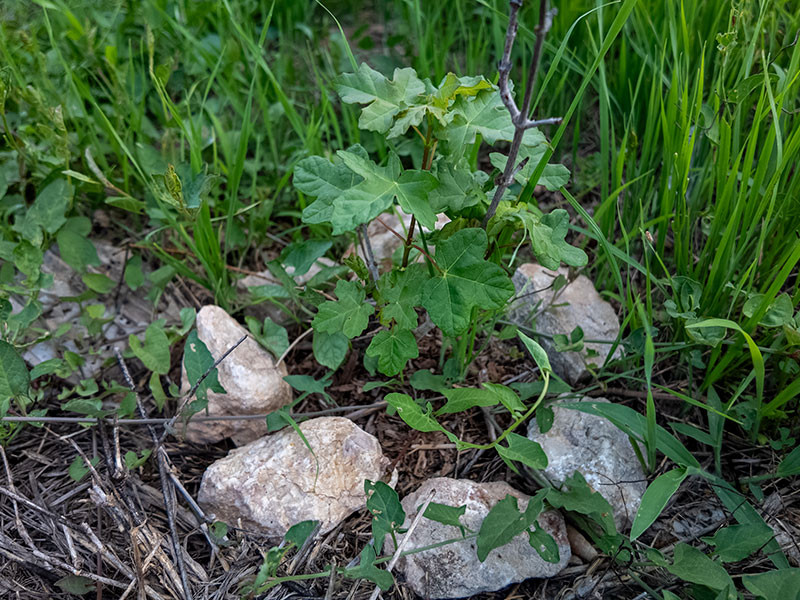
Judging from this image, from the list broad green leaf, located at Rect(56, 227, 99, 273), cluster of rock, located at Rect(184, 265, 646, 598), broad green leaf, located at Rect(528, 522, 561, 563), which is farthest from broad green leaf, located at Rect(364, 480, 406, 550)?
broad green leaf, located at Rect(56, 227, 99, 273)

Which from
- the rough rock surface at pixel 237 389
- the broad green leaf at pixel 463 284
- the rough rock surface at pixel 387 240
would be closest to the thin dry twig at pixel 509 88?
the broad green leaf at pixel 463 284

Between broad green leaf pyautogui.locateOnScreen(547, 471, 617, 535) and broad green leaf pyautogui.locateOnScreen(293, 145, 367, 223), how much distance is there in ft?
2.52

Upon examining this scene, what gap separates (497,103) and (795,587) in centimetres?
107

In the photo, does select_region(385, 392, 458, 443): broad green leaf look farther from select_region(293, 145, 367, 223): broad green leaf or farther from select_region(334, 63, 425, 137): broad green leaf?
select_region(334, 63, 425, 137): broad green leaf

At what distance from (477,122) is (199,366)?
84cm

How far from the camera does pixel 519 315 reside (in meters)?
1.77

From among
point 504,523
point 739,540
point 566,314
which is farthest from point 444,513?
point 566,314

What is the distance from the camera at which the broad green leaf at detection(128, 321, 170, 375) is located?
1627 mm

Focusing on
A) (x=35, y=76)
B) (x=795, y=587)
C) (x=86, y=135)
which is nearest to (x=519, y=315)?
(x=795, y=587)

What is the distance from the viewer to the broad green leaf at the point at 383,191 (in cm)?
114

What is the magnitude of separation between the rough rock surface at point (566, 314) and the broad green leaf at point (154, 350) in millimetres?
941

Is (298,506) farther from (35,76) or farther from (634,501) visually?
(35,76)

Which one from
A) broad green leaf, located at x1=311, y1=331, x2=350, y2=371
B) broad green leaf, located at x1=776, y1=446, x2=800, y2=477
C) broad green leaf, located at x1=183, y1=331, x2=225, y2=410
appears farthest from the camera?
broad green leaf, located at x1=311, y1=331, x2=350, y2=371

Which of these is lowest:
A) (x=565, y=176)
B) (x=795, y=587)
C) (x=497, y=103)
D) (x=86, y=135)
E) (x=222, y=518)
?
(x=222, y=518)
